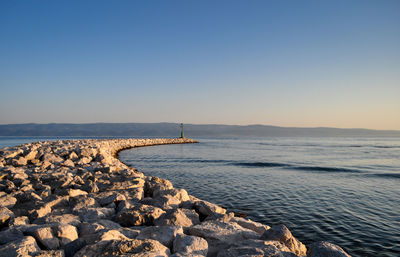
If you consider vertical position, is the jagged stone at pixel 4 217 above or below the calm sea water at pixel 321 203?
above

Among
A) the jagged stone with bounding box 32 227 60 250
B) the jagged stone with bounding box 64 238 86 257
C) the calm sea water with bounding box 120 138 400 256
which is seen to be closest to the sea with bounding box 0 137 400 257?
the calm sea water with bounding box 120 138 400 256

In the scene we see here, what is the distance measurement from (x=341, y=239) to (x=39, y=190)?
23.9 ft

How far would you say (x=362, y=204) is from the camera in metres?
7.84

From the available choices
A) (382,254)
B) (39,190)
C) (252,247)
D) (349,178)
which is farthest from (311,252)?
(349,178)

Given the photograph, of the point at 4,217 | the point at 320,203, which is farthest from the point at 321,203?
the point at 4,217

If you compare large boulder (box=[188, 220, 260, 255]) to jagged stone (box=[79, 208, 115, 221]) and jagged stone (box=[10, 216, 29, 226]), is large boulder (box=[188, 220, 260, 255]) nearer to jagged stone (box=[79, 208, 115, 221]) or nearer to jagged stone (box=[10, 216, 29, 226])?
jagged stone (box=[79, 208, 115, 221])

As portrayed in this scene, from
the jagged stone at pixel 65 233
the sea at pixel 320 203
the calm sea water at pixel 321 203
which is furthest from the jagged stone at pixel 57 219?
the calm sea water at pixel 321 203

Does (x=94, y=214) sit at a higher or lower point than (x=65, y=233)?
lower

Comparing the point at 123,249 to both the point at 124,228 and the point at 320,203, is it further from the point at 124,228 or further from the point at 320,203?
the point at 320,203

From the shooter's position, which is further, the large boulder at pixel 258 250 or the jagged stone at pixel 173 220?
the jagged stone at pixel 173 220

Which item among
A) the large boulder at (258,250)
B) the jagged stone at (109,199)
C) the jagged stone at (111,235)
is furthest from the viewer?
the jagged stone at (109,199)

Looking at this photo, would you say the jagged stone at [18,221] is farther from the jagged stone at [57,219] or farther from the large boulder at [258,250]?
the large boulder at [258,250]

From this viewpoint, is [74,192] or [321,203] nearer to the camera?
[74,192]

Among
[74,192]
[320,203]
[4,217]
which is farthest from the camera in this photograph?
[320,203]
